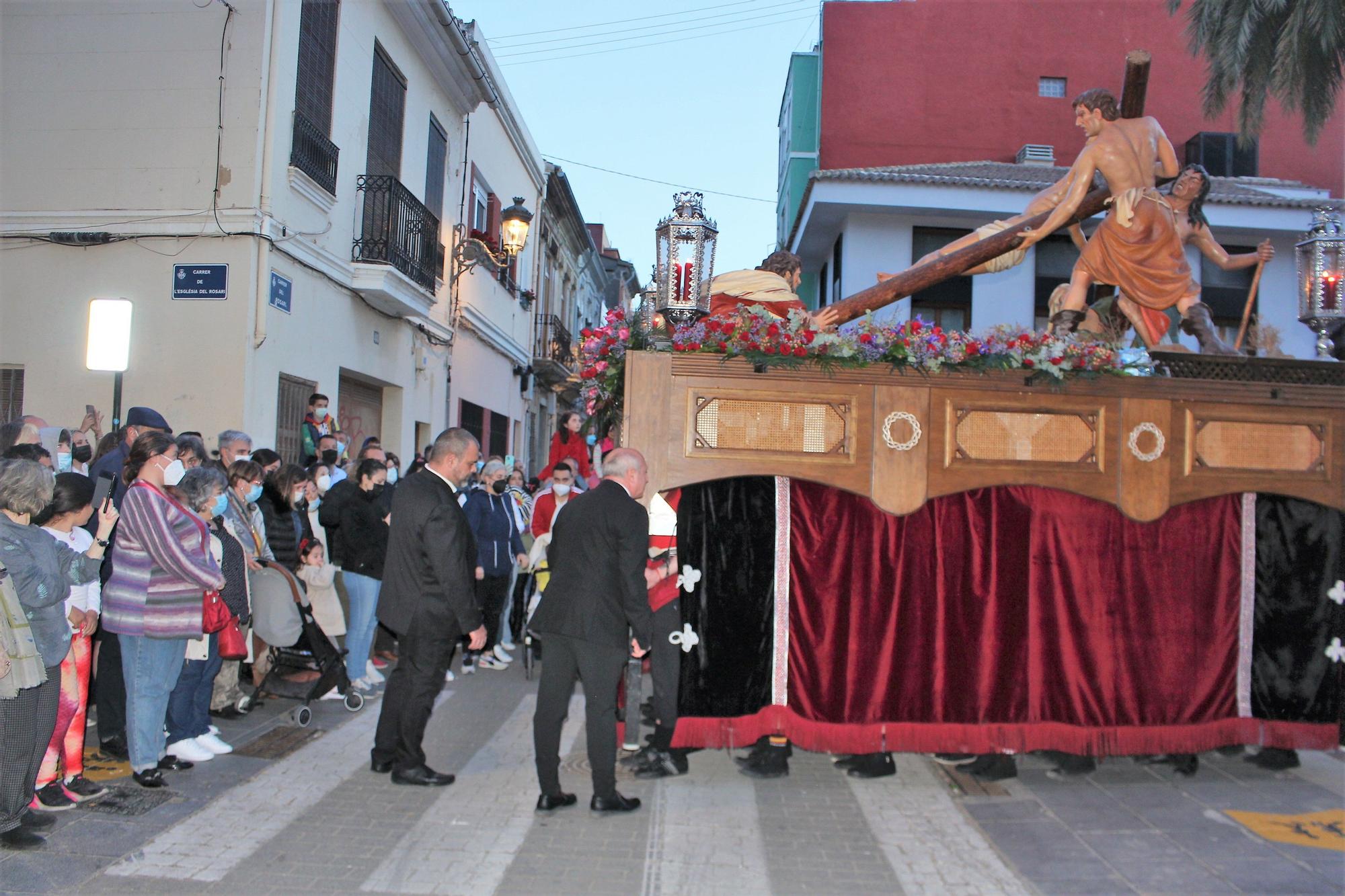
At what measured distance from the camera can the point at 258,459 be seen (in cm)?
709

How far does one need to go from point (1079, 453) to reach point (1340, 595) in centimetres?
193

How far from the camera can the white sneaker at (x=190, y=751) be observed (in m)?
5.38

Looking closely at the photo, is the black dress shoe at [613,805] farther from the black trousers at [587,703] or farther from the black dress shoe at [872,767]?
the black dress shoe at [872,767]

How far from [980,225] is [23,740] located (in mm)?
13958

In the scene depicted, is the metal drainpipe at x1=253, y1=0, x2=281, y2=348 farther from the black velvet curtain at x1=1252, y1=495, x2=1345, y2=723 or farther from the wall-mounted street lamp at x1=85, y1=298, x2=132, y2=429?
the black velvet curtain at x1=1252, y1=495, x2=1345, y2=723

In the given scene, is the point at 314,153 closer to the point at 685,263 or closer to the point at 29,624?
the point at 685,263

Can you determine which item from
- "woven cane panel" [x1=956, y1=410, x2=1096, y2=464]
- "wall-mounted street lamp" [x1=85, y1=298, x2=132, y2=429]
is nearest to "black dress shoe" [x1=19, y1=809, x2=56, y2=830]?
Result: "wall-mounted street lamp" [x1=85, y1=298, x2=132, y2=429]

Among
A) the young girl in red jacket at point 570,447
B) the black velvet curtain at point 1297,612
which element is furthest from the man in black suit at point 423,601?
the black velvet curtain at point 1297,612

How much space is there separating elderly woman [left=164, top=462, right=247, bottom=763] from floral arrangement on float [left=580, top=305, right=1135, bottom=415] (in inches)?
94.9

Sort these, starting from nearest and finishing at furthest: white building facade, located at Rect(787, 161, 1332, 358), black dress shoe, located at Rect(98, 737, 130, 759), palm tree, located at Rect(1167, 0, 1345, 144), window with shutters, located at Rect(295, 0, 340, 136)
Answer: black dress shoe, located at Rect(98, 737, 130, 759) < window with shutters, located at Rect(295, 0, 340, 136) < palm tree, located at Rect(1167, 0, 1345, 144) < white building facade, located at Rect(787, 161, 1332, 358)

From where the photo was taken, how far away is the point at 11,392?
9484 millimetres

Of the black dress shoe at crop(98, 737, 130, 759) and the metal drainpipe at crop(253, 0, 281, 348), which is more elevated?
the metal drainpipe at crop(253, 0, 281, 348)

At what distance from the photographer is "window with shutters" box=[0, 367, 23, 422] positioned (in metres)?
9.44

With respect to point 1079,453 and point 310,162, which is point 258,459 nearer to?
point 310,162
